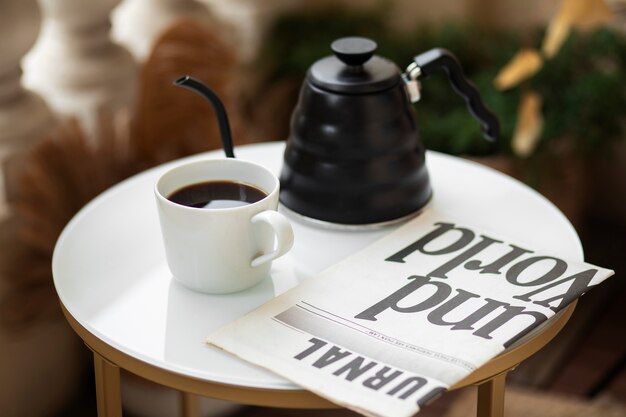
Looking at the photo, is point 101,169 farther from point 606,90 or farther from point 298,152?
point 606,90

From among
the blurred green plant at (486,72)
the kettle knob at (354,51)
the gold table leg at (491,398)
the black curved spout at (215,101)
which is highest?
the kettle knob at (354,51)

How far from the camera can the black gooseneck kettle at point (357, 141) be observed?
2.88 feet

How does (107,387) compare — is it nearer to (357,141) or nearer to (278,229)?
(278,229)

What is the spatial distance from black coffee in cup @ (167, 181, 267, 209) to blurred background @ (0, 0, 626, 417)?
0.35 meters

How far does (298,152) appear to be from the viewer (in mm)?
915

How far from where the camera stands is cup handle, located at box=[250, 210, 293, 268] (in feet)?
2.53

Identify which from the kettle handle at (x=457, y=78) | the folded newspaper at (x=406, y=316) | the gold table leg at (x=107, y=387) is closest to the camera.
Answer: the folded newspaper at (x=406, y=316)

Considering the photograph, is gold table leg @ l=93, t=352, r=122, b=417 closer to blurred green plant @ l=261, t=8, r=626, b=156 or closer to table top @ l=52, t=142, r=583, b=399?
table top @ l=52, t=142, r=583, b=399

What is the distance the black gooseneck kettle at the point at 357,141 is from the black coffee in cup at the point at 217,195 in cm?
9

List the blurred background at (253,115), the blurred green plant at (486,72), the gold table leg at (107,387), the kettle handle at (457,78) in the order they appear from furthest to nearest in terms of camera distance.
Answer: the blurred green plant at (486,72) → the blurred background at (253,115) → the kettle handle at (457,78) → the gold table leg at (107,387)

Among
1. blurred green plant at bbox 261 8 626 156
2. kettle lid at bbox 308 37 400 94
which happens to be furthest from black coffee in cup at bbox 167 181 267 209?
blurred green plant at bbox 261 8 626 156

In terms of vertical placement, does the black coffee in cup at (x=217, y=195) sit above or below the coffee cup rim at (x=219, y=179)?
below

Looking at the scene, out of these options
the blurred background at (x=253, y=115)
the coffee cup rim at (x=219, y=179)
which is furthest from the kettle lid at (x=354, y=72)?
the blurred background at (x=253, y=115)

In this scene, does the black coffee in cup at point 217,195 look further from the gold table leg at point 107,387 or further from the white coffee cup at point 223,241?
the gold table leg at point 107,387
